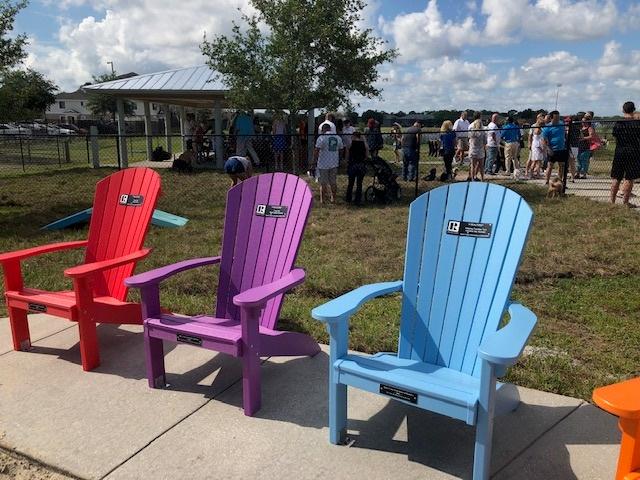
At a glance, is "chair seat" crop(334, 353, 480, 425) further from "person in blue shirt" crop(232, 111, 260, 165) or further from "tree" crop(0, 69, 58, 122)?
"person in blue shirt" crop(232, 111, 260, 165)

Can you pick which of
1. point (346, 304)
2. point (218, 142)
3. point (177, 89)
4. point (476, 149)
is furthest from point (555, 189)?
point (177, 89)

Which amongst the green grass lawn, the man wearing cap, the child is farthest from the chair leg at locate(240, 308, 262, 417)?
the child

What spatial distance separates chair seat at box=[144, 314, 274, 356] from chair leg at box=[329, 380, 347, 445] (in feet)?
1.93

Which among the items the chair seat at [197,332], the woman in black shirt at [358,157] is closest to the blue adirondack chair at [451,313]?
the chair seat at [197,332]

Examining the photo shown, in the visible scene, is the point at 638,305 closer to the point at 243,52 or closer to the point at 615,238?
the point at 615,238

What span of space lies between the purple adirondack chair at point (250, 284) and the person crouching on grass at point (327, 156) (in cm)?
658

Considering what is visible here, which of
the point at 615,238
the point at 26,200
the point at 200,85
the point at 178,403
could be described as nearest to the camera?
the point at 178,403

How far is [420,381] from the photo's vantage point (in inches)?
99.5

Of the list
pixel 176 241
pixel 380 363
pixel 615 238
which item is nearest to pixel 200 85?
pixel 176 241

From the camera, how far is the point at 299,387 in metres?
3.46

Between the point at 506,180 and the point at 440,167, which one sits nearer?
the point at 506,180

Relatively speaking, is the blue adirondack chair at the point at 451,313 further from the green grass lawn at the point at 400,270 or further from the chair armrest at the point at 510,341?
the green grass lawn at the point at 400,270

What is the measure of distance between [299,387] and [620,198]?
963 centimetres

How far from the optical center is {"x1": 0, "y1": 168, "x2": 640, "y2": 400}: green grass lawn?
3.84 metres
